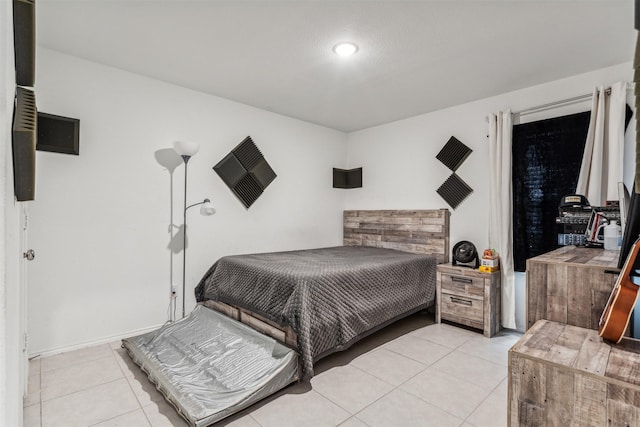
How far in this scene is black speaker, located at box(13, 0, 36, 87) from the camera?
3.08 feet

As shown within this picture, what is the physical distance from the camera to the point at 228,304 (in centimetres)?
303

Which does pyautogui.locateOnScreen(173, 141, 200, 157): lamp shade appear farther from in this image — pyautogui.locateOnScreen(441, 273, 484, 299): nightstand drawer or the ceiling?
pyautogui.locateOnScreen(441, 273, 484, 299): nightstand drawer

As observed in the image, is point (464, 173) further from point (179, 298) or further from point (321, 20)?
point (179, 298)

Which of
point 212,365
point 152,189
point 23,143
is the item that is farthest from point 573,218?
point 152,189

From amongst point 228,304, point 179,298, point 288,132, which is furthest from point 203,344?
point 288,132

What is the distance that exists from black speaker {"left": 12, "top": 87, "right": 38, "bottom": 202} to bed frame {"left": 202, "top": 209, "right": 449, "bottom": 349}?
6.86 ft

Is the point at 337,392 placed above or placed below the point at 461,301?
below

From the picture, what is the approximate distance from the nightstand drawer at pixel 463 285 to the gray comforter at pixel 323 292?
178 millimetres

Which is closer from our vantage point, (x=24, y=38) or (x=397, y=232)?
(x=24, y=38)

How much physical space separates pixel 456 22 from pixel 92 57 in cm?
292

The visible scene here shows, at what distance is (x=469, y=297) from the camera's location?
3301mm

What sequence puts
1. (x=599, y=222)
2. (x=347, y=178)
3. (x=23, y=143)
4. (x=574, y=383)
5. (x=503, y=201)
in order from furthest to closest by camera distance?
1. (x=347, y=178)
2. (x=503, y=201)
3. (x=599, y=222)
4. (x=574, y=383)
5. (x=23, y=143)

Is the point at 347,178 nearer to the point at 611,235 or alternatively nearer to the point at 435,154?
the point at 435,154

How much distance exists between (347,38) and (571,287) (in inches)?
88.3
